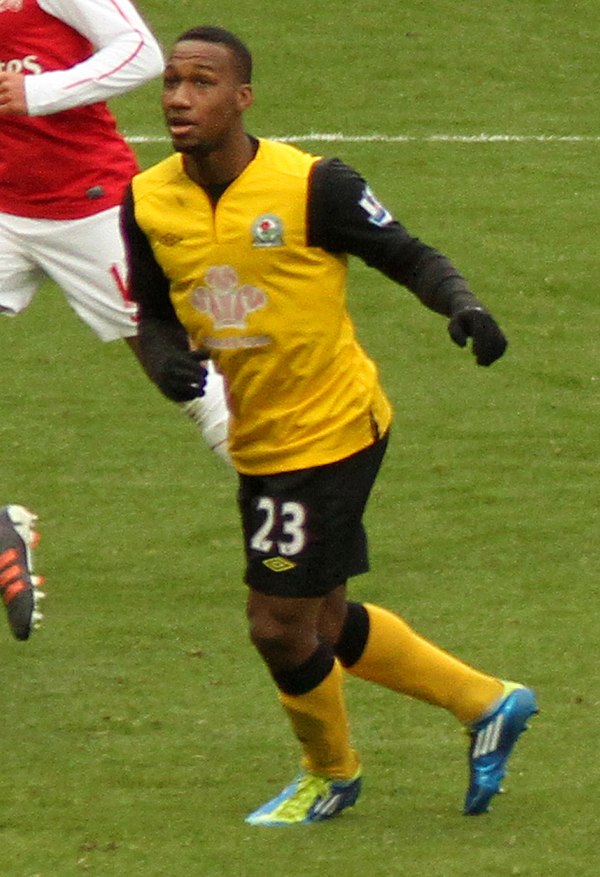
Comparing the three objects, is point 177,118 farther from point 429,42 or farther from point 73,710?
point 429,42

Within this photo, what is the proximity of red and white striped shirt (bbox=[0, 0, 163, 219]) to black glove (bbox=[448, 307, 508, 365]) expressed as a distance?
7.35 feet

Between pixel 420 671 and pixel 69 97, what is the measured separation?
212cm

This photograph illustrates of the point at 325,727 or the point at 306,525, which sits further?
the point at 325,727

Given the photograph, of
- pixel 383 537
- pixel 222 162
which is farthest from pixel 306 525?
pixel 383 537

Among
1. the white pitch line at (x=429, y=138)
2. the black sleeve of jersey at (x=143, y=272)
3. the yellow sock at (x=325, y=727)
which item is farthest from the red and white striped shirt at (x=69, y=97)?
the white pitch line at (x=429, y=138)

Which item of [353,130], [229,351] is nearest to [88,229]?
[229,351]

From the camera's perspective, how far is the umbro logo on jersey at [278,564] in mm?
5172

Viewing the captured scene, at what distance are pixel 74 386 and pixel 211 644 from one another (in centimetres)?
301

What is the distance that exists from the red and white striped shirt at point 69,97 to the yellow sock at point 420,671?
78.7 inches

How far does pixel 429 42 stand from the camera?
14141 mm

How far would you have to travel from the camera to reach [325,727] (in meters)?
5.35

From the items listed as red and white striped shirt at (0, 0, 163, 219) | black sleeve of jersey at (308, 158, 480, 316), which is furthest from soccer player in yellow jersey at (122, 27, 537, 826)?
red and white striped shirt at (0, 0, 163, 219)

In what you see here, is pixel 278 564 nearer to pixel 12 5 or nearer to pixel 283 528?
pixel 283 528

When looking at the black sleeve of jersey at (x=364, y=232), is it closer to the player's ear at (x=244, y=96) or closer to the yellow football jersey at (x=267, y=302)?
the yellow football jersey at (x=267, y=302)
